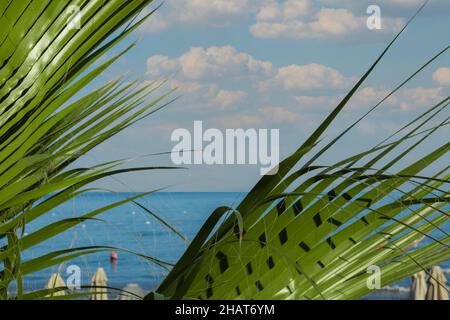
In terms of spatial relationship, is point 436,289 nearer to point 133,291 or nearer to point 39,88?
point 133,291

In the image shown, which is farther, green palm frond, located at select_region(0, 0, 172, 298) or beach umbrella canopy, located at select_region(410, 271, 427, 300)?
beach umbrella canopy, located at select_region(410, 271, 427, 300)

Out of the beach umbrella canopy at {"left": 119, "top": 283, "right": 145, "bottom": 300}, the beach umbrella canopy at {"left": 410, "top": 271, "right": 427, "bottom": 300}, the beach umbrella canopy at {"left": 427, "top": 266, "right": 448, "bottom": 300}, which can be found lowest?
the beach umbrella canopy at {"left": 119, "top": 283, "right": 145, "bottom": 300}

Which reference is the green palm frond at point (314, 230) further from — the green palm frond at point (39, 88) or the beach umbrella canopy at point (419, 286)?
the beach umbrella canopy at point (419, 286)

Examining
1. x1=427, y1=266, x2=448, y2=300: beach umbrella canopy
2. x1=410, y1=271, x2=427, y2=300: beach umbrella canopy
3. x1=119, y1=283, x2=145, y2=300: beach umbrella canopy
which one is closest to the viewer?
x1=119, y1=283, x2=145, y2=300: beach umbrella canopy

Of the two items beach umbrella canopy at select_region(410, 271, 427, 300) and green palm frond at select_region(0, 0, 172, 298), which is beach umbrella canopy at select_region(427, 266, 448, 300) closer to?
beach umbrella canopy at select_region(410, 271, 427, 300)

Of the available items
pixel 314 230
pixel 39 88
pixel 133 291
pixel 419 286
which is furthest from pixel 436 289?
pixel 39 88

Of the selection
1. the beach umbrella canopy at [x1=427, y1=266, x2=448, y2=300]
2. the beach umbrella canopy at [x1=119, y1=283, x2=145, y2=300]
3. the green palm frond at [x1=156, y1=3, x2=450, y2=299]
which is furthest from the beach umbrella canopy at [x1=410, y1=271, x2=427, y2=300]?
the green palm frond at [x1=156, y1=3, x2=450, y2=299]

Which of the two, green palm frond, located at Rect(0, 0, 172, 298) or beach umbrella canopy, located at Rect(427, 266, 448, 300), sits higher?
beach umbrella canopy, located at Rect(427, 266, 448, 300)

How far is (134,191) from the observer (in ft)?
3.34

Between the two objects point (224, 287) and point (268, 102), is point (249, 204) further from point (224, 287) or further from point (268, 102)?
point (268, 102)

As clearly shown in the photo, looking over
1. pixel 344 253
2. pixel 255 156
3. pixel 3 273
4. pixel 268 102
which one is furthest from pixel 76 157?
pixel 268 102

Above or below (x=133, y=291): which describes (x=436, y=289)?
above

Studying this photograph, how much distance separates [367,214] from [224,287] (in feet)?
0.82

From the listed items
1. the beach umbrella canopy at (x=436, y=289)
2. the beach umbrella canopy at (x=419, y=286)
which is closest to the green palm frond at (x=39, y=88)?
the beach umbrella canopy at (x=436, y=289)
